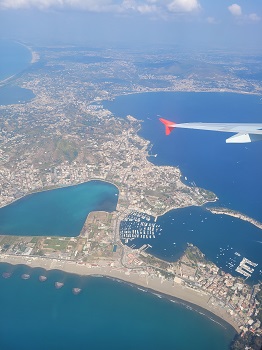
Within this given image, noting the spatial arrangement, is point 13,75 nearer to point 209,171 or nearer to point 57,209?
point 209,171

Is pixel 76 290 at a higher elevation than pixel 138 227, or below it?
below

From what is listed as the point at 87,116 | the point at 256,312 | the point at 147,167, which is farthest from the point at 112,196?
the point at 87,116

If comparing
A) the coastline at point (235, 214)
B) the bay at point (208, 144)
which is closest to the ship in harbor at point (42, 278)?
the coastline at point (235, 214)

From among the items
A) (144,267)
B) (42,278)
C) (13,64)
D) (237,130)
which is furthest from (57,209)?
(13,64)

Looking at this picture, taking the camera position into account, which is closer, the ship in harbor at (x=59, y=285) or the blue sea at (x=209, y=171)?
the ship in harbor at (x=59, y=285)

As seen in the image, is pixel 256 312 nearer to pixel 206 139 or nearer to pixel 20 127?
pixel 206 139

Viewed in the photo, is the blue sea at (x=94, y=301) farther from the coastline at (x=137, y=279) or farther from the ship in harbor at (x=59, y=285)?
the coastline at (x=137, y=279)
